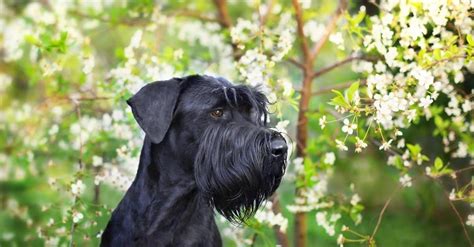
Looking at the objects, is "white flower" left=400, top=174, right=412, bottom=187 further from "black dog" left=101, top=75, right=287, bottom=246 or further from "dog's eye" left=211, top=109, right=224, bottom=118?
"dog's eye" left=211, top=109, right=224, bottom=118

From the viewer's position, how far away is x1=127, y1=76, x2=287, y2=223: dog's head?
3.60 metres

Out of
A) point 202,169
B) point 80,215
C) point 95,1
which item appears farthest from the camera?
point 95,1

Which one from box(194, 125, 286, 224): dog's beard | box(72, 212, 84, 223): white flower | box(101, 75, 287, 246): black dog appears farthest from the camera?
box(72, 212, 84, 223): white flower

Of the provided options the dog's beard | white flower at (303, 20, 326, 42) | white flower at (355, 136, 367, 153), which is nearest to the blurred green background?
white flower at (303, 20, 326, 42)

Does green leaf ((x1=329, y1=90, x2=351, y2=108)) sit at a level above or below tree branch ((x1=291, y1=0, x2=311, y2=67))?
below

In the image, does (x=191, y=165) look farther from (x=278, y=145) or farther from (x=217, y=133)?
(x=278, y=145)

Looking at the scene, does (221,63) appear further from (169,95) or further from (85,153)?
(169,95)

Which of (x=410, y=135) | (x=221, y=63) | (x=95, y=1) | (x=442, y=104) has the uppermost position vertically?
(x=95, y=1)

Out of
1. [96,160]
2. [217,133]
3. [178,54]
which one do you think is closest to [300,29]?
[178,54]

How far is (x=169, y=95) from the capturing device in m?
3.80

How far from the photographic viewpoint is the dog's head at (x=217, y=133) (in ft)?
11.8

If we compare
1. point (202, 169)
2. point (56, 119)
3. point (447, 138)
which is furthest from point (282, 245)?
point (56, 119)

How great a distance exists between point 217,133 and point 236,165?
0.18 metres

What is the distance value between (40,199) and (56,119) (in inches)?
91.0
